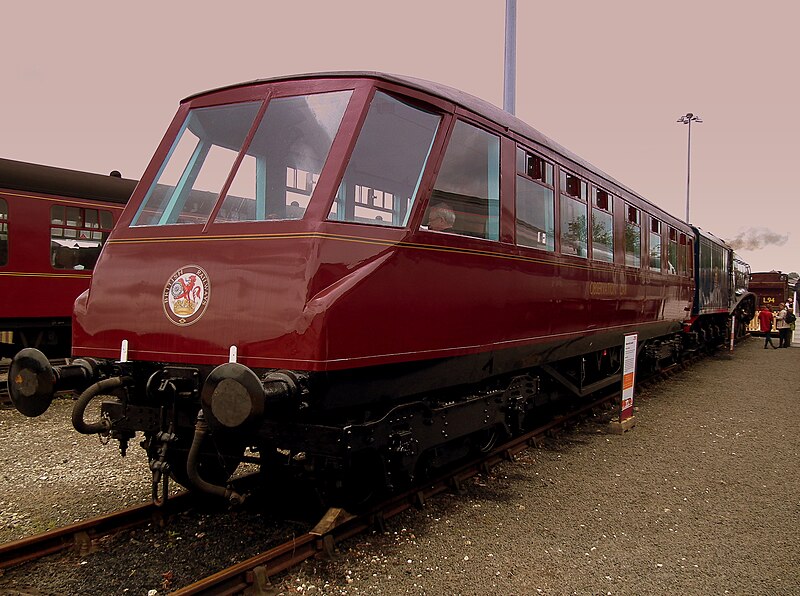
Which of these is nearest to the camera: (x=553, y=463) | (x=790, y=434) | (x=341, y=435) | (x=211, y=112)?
(x=341, y=435)

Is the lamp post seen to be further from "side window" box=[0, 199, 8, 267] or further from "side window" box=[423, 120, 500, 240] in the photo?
"side window" box=[0, 199, 8, 267]

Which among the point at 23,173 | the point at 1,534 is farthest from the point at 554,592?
the point at 23,173

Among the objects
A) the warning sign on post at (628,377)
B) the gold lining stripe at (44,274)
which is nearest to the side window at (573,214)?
the warning sign on post at (628,377)

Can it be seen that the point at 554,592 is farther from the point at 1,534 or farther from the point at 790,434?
the point at 790,434

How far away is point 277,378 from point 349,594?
1.30 m

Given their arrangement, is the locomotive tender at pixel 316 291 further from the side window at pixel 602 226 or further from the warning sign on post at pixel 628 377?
the warning sign on post at pixel 628 377

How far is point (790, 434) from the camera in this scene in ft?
27.6

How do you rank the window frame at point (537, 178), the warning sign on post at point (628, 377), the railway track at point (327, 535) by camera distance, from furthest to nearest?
the warning sign on post at point (628, 377)
the window frame at point (537, 178)
the railway track at point (327, 535)

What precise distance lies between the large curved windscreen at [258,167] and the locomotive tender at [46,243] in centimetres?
708

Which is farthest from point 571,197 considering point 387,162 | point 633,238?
point 387,162

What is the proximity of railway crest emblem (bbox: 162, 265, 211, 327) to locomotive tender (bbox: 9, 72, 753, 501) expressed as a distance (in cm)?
1

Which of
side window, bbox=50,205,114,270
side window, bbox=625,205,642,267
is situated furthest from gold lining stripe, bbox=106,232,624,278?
side window, bbox=50,205,114,270

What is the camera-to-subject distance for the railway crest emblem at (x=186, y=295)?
13.8ft

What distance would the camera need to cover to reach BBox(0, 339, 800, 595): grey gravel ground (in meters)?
4.07
